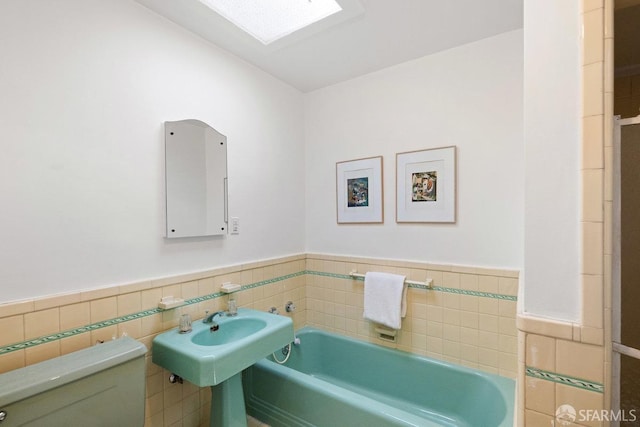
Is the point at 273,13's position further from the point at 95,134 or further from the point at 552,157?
the point at 552,157

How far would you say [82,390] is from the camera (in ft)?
3.64

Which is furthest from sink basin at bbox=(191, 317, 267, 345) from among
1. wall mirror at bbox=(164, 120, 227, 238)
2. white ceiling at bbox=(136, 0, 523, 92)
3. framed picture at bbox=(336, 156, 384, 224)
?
white ceiling at bbox=(136, 0, 523, 92)

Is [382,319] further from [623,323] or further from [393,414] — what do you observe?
[623,323]

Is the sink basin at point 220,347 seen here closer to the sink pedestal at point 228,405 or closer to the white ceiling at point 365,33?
the sink pedestal at point 228,405

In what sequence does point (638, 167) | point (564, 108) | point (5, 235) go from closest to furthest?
point (564, 108), point (638, 167), point (5, 235)

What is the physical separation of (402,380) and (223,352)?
1.37m

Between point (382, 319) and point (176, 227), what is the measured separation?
1495 millimetres

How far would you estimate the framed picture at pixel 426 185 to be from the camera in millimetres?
1971

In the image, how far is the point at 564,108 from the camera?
899mm

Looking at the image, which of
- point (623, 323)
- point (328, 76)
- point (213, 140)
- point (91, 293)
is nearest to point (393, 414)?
point (623, 323)

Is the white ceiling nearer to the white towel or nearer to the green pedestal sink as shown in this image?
the white towel

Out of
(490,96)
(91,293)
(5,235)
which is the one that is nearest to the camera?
(5,235)

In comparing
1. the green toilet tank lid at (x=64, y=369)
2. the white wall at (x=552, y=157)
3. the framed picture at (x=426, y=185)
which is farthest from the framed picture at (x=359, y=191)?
the green toilet tank lid at (x=64, y=369)

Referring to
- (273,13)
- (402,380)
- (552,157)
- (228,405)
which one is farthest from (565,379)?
(273,13)
